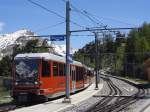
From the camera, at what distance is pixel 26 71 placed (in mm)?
31047

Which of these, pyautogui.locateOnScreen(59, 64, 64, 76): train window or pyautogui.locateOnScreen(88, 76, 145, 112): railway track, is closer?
pyautogui.locateOnScreen(88, 76, 145, 112): railway track

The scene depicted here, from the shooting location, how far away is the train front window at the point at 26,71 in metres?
30.8

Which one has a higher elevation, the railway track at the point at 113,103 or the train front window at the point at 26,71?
the train front window at the point at 26,71

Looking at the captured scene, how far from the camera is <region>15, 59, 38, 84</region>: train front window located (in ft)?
101

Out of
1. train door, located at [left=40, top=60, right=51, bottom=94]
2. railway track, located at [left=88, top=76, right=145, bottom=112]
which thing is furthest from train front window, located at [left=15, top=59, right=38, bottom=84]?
railway track, located at [left=88, top=76, right=145, bottom=112]

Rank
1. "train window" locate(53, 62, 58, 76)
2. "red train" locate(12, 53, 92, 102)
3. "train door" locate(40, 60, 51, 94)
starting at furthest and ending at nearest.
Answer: "train window" locate(53, 62, 58, 76)
"train door" locate(40, 60, 51, 94)
"red train" locate(12, 53, 92, 102)

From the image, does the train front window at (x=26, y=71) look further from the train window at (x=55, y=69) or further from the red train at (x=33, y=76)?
the train window at (x=55, y=69)

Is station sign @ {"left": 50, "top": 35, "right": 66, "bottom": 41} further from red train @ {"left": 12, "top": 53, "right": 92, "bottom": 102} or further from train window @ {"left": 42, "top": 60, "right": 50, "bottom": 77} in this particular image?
train window @ {"left": 42, "top": 60, "right": 50, "bottom": 77}

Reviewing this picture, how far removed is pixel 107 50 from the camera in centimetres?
18788

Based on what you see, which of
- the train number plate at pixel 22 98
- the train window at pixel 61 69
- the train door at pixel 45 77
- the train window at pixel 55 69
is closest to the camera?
the train number plate at pixel 22 98

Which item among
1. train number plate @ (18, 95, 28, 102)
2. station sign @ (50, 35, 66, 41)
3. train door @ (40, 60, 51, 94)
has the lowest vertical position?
train number plate @ (18, 95, 28, 102)

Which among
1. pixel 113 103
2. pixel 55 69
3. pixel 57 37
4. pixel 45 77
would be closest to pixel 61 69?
pixel 55 69

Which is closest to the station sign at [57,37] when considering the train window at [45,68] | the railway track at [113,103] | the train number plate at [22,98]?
the train window at [45,68]

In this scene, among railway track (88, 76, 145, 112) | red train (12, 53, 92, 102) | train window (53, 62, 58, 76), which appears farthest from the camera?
train window (53, 62, 58, 76)
